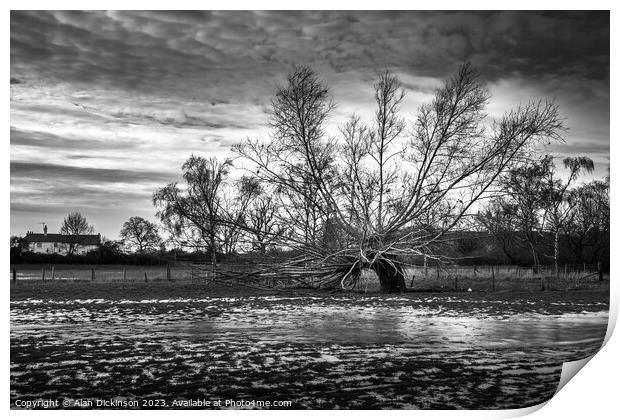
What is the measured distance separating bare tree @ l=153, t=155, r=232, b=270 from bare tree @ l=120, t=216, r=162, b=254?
0.59 feet

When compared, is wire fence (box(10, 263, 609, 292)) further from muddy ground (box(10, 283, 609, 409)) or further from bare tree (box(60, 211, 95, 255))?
bare tree (box(60, 211, 95, 255))

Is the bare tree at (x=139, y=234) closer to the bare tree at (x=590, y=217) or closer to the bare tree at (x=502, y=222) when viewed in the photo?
the bare tree at (x=590, y=217)

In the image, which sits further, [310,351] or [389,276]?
[389,276]

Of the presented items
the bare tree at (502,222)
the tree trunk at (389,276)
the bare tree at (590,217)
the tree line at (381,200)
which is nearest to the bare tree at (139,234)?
the tree line at (381,200)

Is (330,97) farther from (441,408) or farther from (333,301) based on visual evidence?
(441,408)

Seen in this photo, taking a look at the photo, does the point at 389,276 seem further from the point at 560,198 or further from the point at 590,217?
the point at 590,217

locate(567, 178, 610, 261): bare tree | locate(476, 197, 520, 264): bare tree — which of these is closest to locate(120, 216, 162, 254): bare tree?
locate(567, 178, 610, 261): bare tree

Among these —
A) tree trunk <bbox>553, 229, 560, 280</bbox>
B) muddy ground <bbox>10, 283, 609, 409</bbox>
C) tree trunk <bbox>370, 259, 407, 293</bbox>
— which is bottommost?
muddy ground <bbox>10, 283, 609, 409</bbox>

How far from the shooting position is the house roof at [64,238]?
4180mm

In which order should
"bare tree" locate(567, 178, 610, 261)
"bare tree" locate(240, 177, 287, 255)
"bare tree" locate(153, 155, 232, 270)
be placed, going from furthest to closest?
"bare tree" locate(240, 177, 287, 255), "bare tree" locate(153, 155, 232, 270), "bare tree" locate(567, 178, 610, 261)

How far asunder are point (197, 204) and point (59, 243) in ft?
5.74

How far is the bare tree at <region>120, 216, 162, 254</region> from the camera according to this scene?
4859 millimetres

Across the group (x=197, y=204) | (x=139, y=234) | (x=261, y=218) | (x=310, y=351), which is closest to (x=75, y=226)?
(x=139, y=234)

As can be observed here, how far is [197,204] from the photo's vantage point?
6.11 metres
